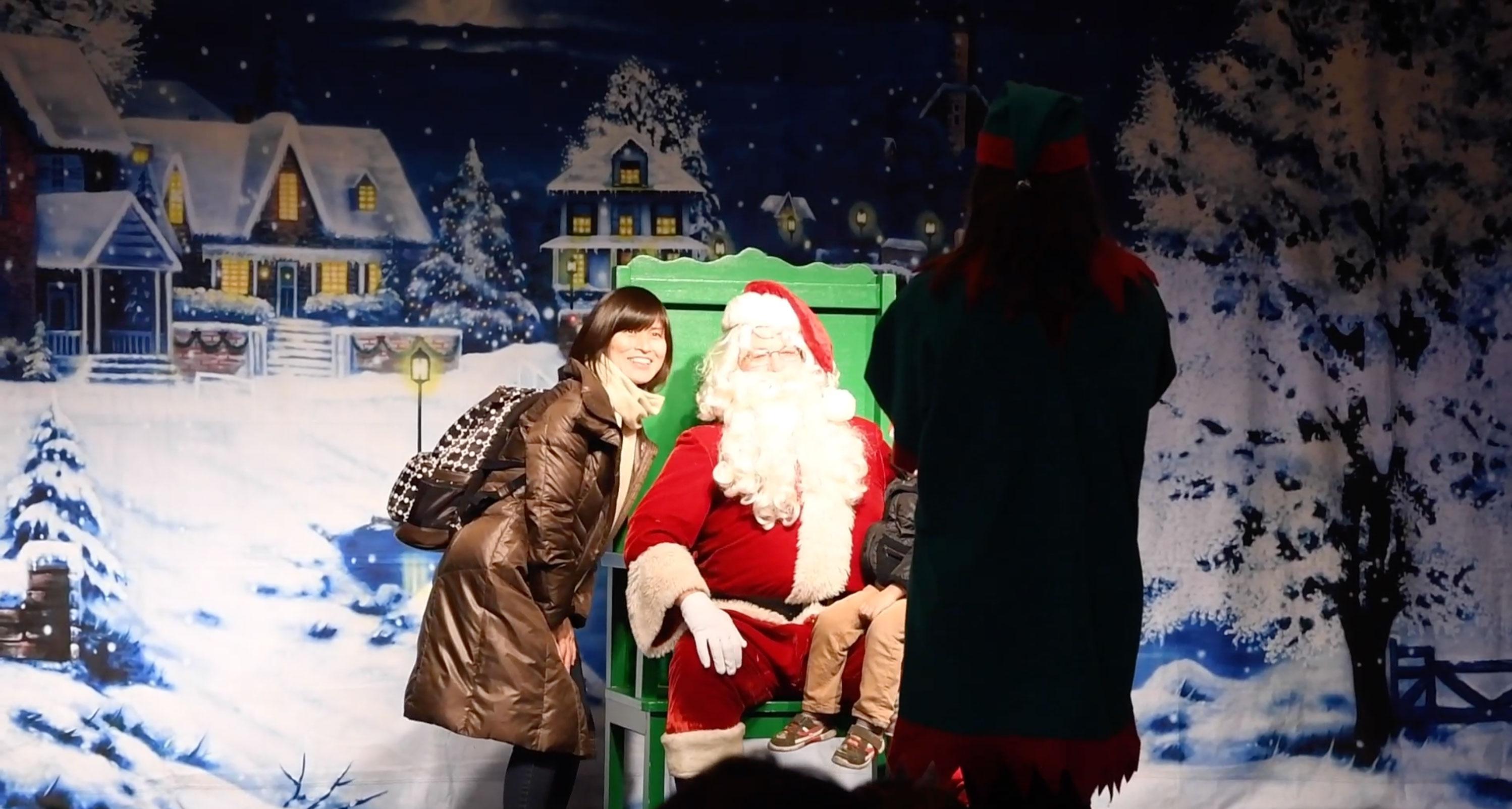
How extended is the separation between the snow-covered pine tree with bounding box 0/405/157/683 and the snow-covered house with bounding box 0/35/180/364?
26 centimetres

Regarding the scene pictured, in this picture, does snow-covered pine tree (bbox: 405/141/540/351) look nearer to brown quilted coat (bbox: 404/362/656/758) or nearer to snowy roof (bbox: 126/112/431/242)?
snowy roof (bbox: 126/112/431/242)

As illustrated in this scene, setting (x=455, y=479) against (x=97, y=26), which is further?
(x=97, y=26)

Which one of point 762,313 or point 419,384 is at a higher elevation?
point 762,313

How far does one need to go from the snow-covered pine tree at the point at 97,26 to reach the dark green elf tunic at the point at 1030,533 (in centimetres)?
287

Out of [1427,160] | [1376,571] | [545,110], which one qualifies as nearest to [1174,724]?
[1376,571]

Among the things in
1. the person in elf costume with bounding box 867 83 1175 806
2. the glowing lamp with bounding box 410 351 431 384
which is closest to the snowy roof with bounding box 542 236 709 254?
the glowing lamp with bounding box 410 351 431 384

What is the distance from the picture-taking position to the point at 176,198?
4.41 m

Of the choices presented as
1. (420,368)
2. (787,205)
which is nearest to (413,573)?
(420,368)

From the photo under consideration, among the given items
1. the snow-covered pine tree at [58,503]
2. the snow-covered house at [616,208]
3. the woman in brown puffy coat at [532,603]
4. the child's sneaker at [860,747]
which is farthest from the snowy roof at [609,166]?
the child's sneaker at [860,747]

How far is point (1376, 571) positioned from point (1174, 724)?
779mm

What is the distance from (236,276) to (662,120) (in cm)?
125

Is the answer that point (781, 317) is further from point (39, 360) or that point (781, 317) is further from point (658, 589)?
point (39, 360)

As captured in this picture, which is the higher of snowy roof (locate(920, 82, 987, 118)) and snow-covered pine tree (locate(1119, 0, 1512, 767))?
snowy roof (locate(920, 82, 987, 118))

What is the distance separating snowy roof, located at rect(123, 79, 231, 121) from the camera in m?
4.36
